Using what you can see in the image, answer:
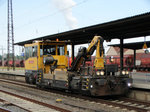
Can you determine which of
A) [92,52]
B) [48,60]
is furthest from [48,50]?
[92,52]

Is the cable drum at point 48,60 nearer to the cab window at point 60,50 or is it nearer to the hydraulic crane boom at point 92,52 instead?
the cab window at point 60,50

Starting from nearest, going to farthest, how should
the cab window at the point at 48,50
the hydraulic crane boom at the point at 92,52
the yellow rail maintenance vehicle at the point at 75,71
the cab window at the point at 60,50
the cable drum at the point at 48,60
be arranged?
the yellow rail maintenance vehicle at the point at 75,71, the hydraulic crane boom at the point at 92,52, the cable drum at the point at 48,60, the cab window at the point at 48,50, the cab window at the point at 60,50

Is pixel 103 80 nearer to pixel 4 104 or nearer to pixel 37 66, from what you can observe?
pixel 4 104

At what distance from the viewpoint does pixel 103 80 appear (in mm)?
8500

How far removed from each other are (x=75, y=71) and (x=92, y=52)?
1744 millimetres

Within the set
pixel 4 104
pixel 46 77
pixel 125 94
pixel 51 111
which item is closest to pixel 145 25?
pixel 125 94

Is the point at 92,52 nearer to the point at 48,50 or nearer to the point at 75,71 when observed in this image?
the point at 75,71

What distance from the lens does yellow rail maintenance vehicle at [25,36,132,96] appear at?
8633mm

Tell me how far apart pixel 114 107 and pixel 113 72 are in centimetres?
211

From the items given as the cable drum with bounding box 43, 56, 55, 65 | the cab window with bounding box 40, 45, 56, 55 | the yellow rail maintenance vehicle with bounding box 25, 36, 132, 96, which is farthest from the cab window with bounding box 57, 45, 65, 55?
the cable drum with bounding box 43, 56, 55, 65

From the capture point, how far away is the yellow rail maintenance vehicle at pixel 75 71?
863 cm

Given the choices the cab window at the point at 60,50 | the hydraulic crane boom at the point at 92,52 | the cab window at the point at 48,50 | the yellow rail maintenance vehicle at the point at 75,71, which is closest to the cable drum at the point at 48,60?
the yellow rail maintenance vehicle at the point at 75,71

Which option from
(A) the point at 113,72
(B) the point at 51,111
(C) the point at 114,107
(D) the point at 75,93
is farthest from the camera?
(D) the point at 75,93

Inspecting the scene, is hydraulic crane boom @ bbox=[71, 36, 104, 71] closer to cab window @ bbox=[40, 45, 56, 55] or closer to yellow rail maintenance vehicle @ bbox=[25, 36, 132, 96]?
yellow rail maintenance vehicle @ bbox=[25, 36, 132, 96]
